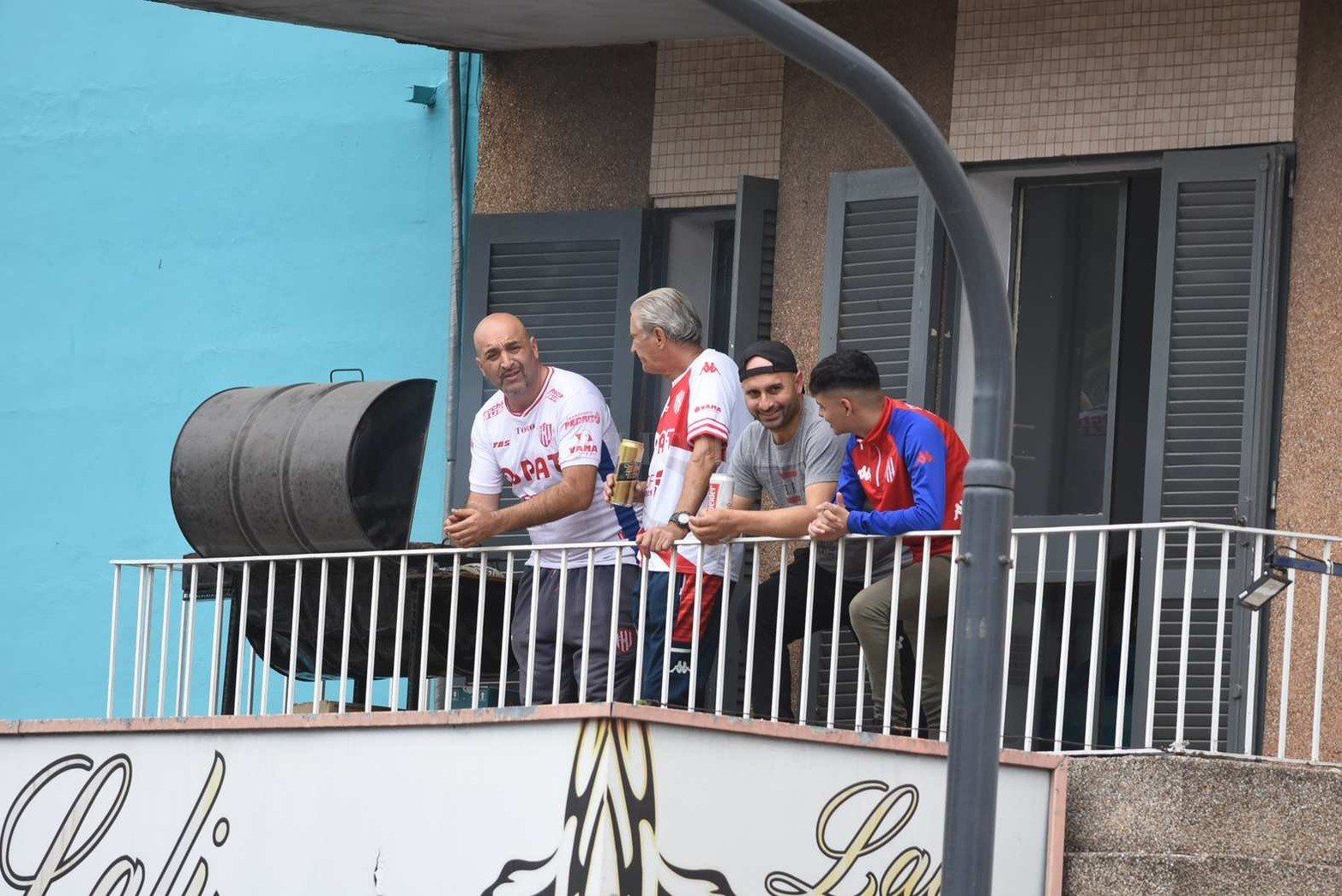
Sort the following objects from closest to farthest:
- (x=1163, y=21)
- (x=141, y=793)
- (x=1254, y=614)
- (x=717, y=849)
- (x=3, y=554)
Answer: (x=717, y=849), (x=1254, y=614), (x=141, y=793), (x=1163, y=21), (x=3, y=554)

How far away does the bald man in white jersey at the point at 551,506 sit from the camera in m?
9.61

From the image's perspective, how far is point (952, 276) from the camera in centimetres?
1140

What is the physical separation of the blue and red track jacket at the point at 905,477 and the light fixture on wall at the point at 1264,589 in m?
1.02

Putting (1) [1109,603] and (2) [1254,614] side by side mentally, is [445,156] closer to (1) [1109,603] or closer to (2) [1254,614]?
(1) [1109,603]

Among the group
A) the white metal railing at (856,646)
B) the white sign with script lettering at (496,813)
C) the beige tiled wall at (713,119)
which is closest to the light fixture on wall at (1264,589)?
the white metal railing at (856,646)

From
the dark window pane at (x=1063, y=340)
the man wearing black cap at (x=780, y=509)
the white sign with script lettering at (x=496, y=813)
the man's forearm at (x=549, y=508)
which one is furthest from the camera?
the dark window pane at (x=1063, y=340)

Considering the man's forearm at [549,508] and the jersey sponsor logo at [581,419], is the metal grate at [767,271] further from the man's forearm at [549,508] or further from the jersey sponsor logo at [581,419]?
the man's forearm at [549,508]

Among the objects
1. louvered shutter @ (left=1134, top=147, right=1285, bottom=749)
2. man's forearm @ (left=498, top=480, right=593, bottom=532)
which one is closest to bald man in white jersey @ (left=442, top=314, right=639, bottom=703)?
man's forearm @ (left=498, top=480, right=593, bottom=532)

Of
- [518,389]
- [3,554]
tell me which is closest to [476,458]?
[518,389]

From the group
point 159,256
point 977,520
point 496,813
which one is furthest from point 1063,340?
point 159,256

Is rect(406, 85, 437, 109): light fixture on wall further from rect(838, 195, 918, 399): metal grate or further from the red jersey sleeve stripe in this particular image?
the red jersey sleeve stripe

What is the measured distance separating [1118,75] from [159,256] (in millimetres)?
5116

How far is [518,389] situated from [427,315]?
3.05m

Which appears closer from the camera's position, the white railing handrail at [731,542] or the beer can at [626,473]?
the white railing handrail at [731,542]
